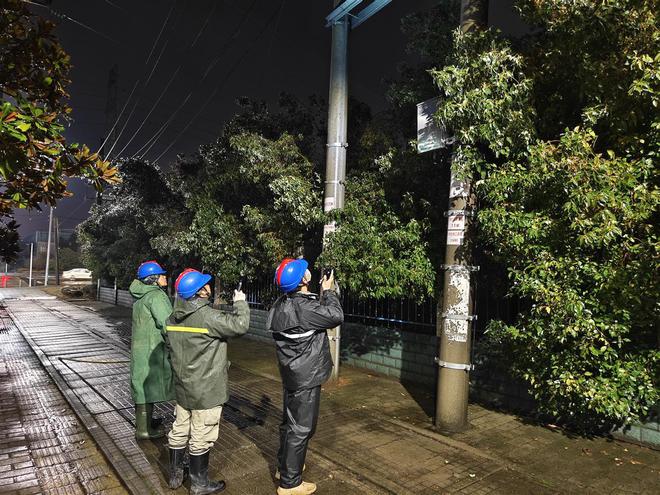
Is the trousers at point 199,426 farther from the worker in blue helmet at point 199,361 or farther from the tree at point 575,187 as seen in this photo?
the tree at point 575,187

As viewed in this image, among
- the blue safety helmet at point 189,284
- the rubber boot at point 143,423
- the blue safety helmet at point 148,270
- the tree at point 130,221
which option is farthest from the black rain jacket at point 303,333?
the tree at point 130,221

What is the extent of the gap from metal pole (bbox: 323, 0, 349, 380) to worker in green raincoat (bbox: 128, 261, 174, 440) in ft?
8.93

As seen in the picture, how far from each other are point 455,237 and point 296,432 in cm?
276

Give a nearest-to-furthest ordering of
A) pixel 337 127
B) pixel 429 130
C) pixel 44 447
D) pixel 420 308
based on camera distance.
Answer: pixel 44 447 → pixel 429 130 → pixel 337 127 → pixel 420 308

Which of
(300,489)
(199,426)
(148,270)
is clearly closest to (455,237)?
(300,489)

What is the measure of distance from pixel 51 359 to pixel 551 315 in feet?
30.3

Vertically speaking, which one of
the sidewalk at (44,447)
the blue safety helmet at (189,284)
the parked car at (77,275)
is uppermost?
the blue safety helmet at (189,284)

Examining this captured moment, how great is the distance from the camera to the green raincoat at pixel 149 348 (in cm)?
479

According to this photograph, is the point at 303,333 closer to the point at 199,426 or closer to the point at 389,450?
the point at 199,426

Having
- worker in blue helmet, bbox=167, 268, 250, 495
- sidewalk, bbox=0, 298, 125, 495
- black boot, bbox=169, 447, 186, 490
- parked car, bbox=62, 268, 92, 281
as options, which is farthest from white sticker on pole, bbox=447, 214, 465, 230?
parked car, bbox=62, 268, 92, 281

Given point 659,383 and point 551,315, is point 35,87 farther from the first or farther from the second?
point 659,383

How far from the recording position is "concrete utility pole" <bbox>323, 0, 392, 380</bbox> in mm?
6871

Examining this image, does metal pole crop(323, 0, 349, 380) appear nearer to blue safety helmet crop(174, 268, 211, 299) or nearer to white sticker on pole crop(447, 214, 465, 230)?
white sticker on pole crop(447, 214, 465, 230)

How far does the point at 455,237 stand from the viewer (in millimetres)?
5059
